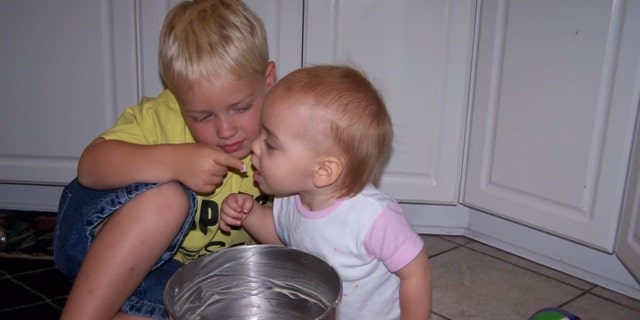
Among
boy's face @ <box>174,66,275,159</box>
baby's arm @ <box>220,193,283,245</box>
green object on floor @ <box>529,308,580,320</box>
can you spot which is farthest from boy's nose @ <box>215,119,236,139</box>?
green object on floor @ <box>529,308,580,320</box>

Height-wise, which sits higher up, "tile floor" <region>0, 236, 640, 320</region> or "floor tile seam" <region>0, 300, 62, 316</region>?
"floor tile seam" <region>0, 300, 62, 316</region>

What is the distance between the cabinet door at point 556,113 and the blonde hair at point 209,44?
2.36ft

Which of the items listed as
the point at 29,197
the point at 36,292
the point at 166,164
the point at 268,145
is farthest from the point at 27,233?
the point at 268,145

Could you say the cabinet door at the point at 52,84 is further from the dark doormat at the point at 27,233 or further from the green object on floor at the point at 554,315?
the green object on floor at the point at 554,315

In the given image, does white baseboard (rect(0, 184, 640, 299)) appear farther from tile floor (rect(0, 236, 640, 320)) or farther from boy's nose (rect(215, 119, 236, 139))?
boy's nose (rect(215, 119, 236, 139))

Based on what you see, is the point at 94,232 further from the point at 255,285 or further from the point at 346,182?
the point at 346,182

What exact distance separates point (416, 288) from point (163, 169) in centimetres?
42

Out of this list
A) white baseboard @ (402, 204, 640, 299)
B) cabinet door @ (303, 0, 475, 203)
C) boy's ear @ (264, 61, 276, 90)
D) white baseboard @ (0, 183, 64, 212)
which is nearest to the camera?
boy's ear @ (264, 61, 276, 90)

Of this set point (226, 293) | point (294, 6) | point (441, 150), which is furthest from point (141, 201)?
point (441, 150)

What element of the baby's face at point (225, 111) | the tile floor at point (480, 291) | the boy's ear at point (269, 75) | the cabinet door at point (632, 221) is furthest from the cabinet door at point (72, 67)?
the cabinet door at point (632, 221)

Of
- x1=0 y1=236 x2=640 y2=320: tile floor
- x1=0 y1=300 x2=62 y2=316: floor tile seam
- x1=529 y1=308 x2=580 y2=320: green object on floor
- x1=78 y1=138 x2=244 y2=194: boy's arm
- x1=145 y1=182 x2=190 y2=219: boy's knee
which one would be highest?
x1=78 y1=138 x2=244 y2=194: boy's arm

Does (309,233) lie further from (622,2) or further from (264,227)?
(622,2)

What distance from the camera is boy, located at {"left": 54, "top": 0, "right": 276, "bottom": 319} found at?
0.78 metres

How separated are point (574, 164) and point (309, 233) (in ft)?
2.44
